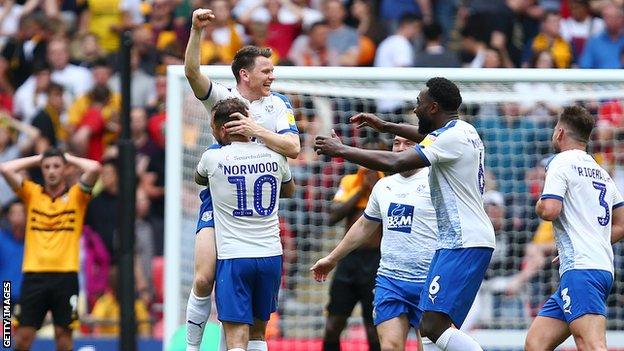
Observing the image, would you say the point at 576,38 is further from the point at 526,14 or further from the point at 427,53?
the point at 427,53

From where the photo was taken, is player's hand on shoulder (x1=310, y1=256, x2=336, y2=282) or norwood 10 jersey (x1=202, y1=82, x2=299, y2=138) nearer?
norwood 10 jersey (x1=202, y1=82, x2=299, y2=138)

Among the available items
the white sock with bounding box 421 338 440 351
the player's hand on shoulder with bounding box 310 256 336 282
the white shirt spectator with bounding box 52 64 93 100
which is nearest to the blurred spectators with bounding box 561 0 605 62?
the white shirt spectator with bounding box 52 64 93 100

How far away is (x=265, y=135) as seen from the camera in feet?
34.3

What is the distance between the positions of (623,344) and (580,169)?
5164 mm

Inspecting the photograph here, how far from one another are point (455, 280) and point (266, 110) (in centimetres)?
191

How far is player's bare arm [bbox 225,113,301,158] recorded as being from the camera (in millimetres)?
10375

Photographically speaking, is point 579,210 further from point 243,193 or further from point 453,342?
point 243,193

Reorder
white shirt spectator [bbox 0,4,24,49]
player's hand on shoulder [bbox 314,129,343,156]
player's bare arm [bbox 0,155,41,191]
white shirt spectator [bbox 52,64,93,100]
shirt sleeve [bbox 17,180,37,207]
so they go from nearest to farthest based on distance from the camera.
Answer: player's hand on shoulder [bbox 314,129,343,156]
player's bare arm [bbox 0,155,41,191]
shirt sleeve [bbox 17,180,37,207]
white shirt spectator [bbox 52,64,93,100]
white shirt spectator [bbox 0,4,24,49]

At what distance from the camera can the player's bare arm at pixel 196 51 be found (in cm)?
1043

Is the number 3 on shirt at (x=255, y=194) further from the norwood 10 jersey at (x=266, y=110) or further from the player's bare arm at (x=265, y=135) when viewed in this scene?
the norwood 10 jersey at (x=266, y=110)

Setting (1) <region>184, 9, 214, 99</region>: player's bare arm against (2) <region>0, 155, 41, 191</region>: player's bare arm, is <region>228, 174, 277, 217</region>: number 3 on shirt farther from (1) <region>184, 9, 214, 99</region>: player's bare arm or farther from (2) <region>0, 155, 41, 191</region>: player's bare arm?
(2) <region>0, 155, 41, 191</region>: player's bare arm

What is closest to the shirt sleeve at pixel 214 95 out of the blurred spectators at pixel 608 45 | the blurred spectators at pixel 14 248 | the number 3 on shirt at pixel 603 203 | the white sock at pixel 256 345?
the white sock at pixel 256 345

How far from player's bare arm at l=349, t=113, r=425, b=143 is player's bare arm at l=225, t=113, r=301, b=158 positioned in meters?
0.65

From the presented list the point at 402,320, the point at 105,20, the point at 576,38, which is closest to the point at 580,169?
the point at 402,320
